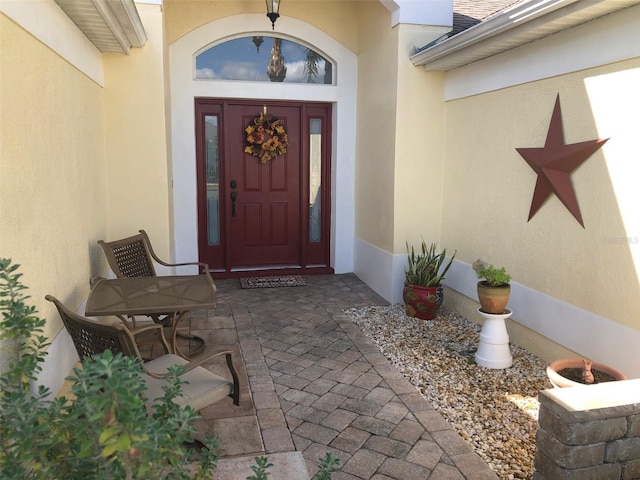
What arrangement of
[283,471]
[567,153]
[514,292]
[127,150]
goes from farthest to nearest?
[127,150], [514,292], [567,153], [283,471]

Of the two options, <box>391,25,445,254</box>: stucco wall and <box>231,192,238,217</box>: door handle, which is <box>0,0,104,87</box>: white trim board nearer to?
<box>231,192,238,217</box>: door handle

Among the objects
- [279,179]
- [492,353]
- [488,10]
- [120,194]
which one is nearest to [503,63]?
[488,10]

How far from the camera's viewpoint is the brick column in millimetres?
2355

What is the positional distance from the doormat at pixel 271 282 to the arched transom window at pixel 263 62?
259cm

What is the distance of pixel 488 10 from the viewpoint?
5.89 meters

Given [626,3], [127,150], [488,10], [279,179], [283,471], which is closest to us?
[283,471]

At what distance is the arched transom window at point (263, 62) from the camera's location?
6.61m

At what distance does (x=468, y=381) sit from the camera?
3.88 meters

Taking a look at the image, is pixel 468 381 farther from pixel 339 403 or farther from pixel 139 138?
pixel 139 138

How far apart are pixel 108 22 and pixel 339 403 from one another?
3.13 metres

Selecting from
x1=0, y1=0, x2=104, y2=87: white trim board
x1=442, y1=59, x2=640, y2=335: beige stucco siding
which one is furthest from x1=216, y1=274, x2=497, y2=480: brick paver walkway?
x1=0, y1=0, x2=104, y2=87: white trim board

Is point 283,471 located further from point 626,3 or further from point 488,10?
point 488,10

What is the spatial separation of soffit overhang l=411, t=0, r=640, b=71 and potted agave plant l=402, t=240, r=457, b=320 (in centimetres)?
194

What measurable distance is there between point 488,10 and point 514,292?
11.0 ft
